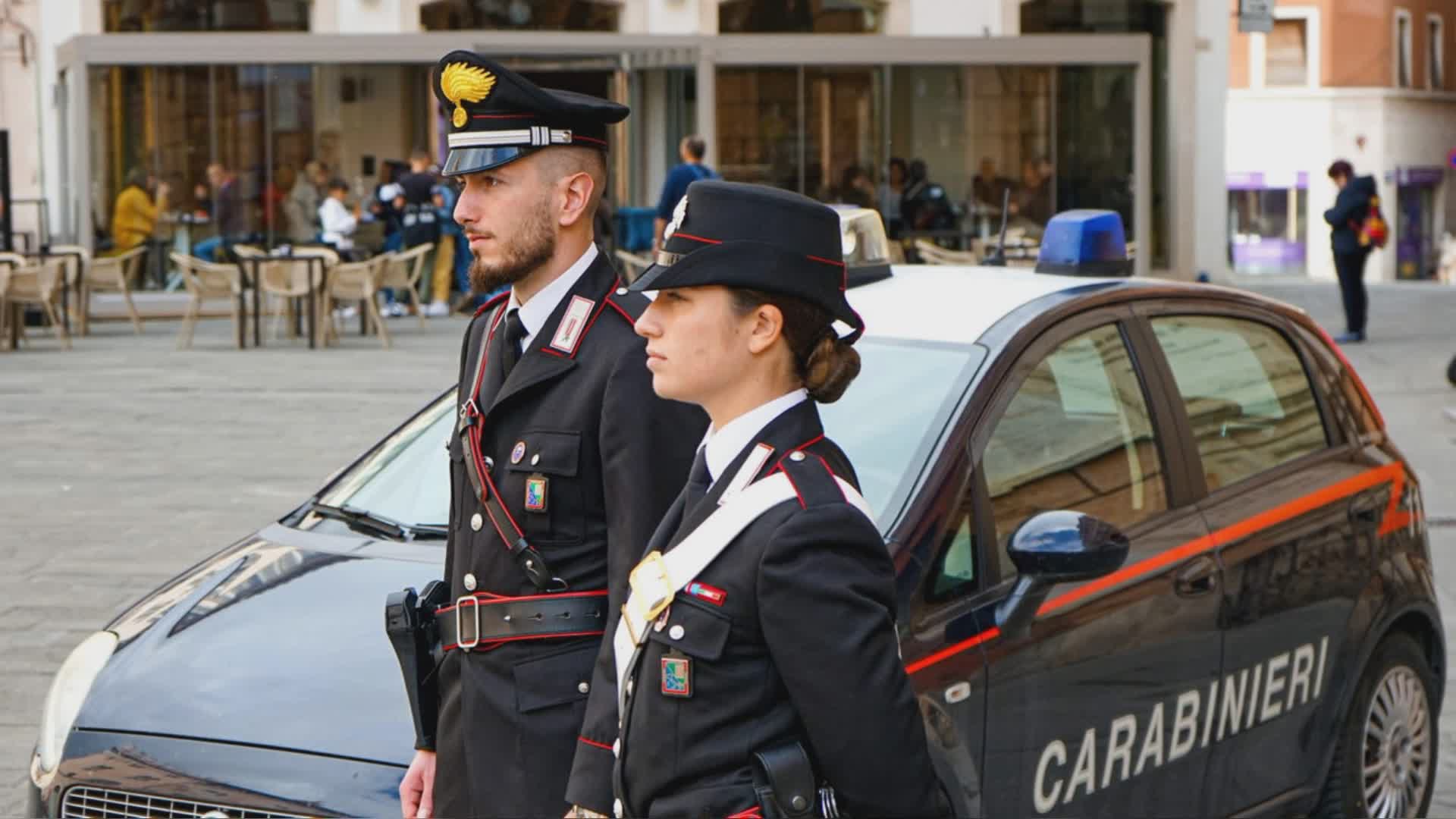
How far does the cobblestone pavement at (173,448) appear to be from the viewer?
7648mm

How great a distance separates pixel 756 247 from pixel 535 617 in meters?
0.81

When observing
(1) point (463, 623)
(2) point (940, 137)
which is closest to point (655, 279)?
(1) point (463, 623)

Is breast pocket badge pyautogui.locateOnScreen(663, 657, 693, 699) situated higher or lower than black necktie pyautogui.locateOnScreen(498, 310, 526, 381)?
lower

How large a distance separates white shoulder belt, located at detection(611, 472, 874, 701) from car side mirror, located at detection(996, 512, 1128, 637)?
4.27 feet

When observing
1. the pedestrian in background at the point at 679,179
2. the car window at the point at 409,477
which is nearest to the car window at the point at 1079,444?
the car window at the point at 409,477

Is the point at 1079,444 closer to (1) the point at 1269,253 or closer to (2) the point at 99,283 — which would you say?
(2) the point at 99,283

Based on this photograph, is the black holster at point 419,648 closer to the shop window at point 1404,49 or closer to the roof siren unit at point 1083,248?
the roof siren unit at point 1083,248

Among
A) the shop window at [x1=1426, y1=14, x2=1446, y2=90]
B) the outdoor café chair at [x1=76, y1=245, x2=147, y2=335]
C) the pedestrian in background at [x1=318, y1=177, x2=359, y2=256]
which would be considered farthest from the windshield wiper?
the shop window at [x1=1426, y1=14, x2=1446, y2=90]

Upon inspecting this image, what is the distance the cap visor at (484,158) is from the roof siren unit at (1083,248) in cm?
199

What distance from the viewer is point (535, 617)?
293cm

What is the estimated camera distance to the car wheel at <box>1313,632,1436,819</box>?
470 centimetres

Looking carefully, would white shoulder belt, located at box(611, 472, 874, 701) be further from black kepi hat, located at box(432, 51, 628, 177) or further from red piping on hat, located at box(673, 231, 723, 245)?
black kepi hat, located at box(432, 51, 628, 177)

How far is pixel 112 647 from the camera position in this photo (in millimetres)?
4062

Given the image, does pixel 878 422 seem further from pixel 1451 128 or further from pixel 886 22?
pixel 1451 128
